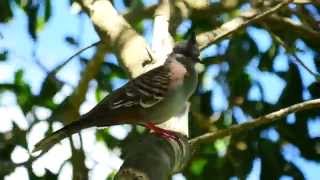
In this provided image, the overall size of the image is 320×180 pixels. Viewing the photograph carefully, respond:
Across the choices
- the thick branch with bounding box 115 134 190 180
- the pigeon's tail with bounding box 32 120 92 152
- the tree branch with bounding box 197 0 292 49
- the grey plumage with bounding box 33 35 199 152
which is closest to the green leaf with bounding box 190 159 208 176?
the grey plumage with bounding box 33 35 199 152

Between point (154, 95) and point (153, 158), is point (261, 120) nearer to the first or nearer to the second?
point (154, 95)

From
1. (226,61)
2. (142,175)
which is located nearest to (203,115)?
(226,61)

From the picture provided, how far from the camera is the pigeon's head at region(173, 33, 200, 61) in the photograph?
323 centimetres

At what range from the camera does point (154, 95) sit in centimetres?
326

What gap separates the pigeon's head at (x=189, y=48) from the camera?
127 inches

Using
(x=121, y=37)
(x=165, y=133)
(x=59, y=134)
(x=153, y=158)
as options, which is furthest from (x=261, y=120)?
(x=153, y=158)

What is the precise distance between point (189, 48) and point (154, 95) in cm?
Answer: 24

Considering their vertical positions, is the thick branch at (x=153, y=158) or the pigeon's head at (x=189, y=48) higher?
the thick branch at (x=153, y=158)

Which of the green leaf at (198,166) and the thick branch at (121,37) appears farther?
the green leaf at (198,166)

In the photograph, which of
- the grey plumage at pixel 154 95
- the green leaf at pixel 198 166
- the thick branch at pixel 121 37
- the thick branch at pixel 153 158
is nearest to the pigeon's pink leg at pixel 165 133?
the thick branch at pixel 153 158

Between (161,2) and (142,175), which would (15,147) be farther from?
(142,175)

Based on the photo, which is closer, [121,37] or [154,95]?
[121,37]

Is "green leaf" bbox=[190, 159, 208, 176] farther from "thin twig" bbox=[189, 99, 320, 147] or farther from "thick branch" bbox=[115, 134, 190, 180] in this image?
"thick branch" bbox=[115, 134, 190, 180]

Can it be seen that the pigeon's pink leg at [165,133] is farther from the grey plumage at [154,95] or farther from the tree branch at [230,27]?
the tree branch at [230,27]
